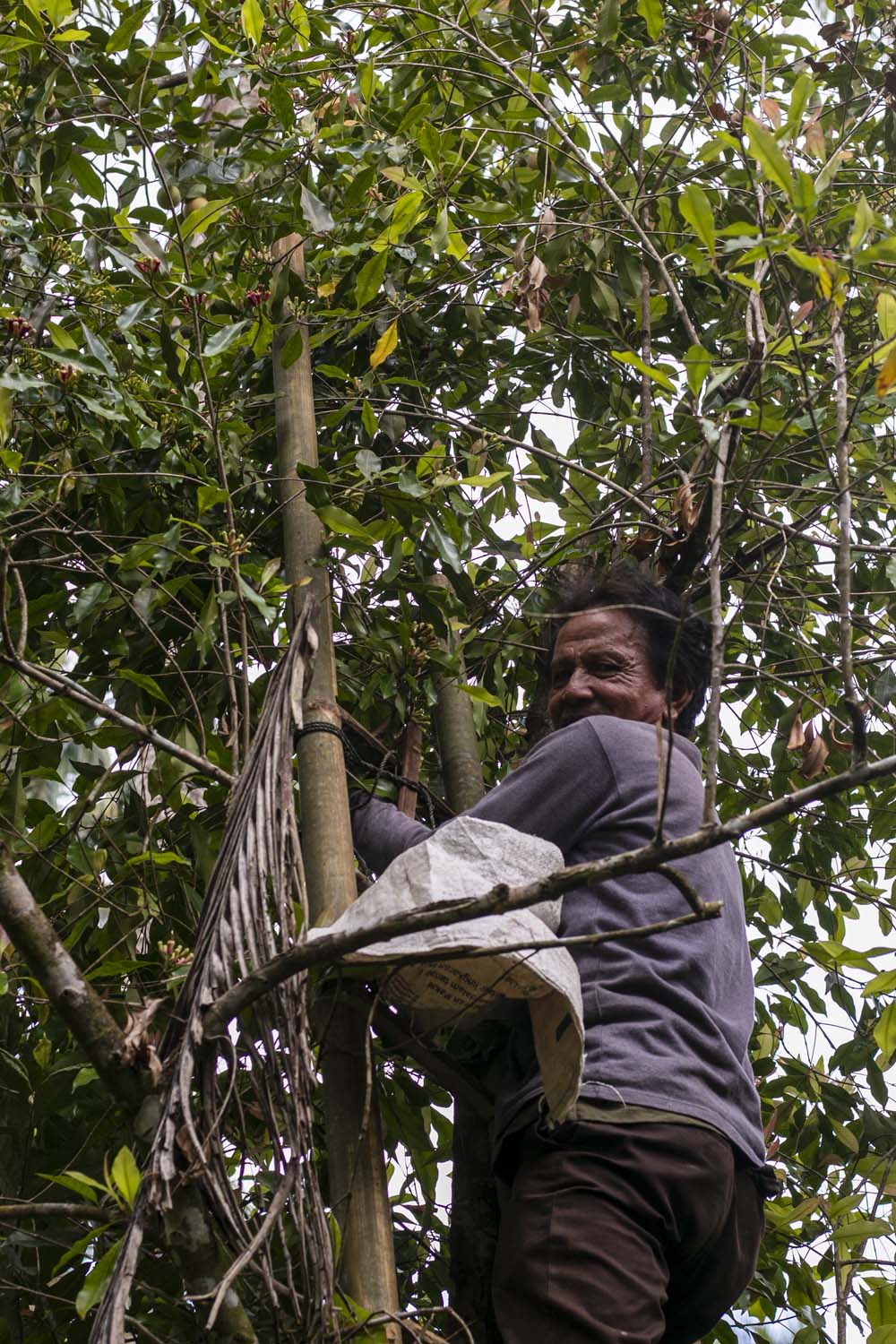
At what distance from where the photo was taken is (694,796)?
232 cm

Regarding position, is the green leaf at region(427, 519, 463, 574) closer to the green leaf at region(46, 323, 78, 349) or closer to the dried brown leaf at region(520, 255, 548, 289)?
the dried brown leaf at region(520, 255, 548, 289)

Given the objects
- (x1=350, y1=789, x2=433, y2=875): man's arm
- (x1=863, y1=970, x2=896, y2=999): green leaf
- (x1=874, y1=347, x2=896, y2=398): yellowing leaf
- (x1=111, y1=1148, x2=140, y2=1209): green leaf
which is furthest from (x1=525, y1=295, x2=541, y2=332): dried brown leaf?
(x1=111, y1=1148, x2=140, y2=1209): green leaf

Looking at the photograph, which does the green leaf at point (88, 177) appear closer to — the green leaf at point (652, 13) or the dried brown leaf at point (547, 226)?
the dried brown leaf at point (547, 226)

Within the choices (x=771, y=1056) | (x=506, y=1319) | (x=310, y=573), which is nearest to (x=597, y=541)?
(x=310, y=573)

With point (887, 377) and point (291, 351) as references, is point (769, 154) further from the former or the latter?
point (291, 351)

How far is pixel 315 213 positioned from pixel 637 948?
1340 mm

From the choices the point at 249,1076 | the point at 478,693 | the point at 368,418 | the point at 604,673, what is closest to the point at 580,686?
the point at 604,673

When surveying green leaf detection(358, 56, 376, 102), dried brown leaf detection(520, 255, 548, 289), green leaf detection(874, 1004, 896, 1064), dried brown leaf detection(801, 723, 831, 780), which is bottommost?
green leaf detection(874, 1004, 896, 1064)

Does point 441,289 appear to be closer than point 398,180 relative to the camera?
No

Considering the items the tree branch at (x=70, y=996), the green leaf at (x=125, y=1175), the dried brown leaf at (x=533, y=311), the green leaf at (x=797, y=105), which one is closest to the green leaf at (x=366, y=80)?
the dried brown leaf at (x=533, y=311)

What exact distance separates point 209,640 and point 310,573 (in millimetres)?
210

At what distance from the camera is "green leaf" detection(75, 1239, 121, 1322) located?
1783mm

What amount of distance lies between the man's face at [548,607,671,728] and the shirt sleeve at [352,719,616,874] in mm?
365

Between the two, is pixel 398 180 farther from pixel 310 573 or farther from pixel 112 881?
pixel 112 881
